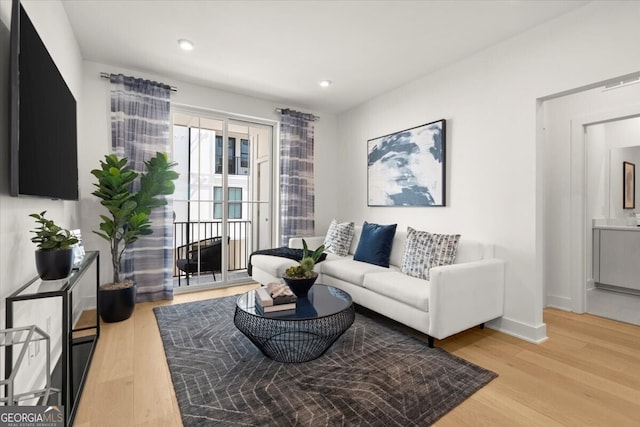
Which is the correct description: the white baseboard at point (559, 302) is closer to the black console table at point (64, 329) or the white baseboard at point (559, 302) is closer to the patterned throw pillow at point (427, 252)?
the patterned throw pillow at point (427, 252)

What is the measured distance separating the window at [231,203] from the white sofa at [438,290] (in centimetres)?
128

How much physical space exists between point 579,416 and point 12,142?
10.0 feet

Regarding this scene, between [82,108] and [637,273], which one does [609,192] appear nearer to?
[637,273]

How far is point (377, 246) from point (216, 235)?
2231 mm

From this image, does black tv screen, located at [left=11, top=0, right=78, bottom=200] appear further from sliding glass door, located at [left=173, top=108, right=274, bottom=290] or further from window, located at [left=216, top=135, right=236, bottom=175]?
window, located at [left=216, top=135, right=236, bottom=175]

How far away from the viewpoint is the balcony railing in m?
4.00

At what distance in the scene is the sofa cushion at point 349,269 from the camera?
121 inches

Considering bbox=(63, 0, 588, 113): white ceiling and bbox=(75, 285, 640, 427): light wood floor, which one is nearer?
bbox=(75, 285, 640, 427): light wood floor

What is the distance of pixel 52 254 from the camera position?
60.0 inches

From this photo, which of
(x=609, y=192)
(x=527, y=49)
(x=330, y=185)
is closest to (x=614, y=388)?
(x=527, y=49)

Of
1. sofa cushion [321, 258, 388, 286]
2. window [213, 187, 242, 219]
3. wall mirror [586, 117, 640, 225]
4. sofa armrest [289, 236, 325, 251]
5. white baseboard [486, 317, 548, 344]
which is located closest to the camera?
white baseboard [486, 317, 548, 344]

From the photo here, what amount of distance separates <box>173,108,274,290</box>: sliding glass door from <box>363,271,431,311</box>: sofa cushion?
2178 millimetres

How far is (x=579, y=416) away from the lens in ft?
5.31

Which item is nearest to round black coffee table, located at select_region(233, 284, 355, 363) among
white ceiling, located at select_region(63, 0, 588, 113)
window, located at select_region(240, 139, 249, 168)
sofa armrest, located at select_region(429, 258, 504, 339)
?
sofa armrest, located at select_region(429, 258, 504, 339)
